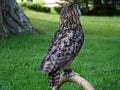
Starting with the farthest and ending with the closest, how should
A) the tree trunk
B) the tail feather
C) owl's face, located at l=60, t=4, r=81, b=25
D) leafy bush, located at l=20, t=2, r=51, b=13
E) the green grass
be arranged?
1. leafy bush, located at l=20, t=2, r=51, b=13
2. the tree trunk
3. the green grass
4. owl's face, located at l=60, t=4, r=81, b=25
5. the tail feather

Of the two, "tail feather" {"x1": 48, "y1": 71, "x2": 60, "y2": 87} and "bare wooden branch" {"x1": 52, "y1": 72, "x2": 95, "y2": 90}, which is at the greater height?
"tail feather" {"x1": 48, "y1": 71, "x2": 60, "y2": 87}

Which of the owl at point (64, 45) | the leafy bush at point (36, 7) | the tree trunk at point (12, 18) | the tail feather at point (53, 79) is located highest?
the owl at point (64, 45)

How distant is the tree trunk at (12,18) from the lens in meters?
14.9

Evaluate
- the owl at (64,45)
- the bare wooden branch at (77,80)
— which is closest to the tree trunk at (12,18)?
the bare wooden branch at (77,80)

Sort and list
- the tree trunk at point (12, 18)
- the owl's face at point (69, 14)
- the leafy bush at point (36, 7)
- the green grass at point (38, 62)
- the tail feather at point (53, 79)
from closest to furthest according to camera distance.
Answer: the tail feather at point (53, 79) → the owl's face at point (69, 14) → the green grass at point (38, 62) → the tree trunk at point (12, 18) → the leafy bush at point (36, 7)

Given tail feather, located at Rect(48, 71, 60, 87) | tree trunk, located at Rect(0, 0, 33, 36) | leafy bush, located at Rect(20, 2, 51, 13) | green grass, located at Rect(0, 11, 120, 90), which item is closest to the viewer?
tail feather, located at Rect(48, 71, 60, 87)

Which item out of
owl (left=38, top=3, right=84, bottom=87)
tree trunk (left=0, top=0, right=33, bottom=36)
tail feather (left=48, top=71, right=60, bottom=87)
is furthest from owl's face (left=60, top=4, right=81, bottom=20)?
tree trunk (left=0, top=0, right=33, bottom=36)

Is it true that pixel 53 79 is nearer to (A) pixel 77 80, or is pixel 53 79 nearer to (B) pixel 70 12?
(A) pixel 77 80

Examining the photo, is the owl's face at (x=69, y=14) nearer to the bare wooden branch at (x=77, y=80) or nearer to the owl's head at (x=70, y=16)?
the owl's head at (x=70, y=16)

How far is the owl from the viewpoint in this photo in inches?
177

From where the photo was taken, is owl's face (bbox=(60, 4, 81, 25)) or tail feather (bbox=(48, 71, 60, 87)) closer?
tail feather (bbox=(48, 71, 60, 87))

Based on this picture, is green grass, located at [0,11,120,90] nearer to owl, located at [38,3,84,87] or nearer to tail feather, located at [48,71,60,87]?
owl, located at [38,3,84,87]

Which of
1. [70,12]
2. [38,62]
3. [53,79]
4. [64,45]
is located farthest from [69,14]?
[38,62]

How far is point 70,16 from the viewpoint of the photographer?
183 inches
